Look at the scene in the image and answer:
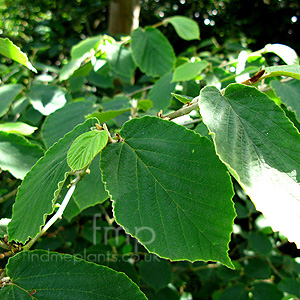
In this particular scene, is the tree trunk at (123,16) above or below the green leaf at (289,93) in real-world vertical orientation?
below

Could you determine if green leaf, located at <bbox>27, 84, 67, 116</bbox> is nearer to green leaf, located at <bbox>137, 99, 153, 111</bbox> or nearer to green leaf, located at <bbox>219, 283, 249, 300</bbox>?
green leaf, located at <bbox>137, 99, 153, 111</bbox>

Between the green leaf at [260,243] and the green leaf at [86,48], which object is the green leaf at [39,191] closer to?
the green leaf at [86,48]

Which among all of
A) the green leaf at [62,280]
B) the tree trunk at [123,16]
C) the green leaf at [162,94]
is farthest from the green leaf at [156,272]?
the tree trunk at [123,16]

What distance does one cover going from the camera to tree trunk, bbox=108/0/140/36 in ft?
8.12

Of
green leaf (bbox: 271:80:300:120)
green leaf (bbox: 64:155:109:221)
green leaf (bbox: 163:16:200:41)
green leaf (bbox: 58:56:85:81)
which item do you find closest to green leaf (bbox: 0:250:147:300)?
green leaf (bbox: 64:155:109:221)

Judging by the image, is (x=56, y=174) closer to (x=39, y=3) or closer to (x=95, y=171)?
(x=95, y=171)

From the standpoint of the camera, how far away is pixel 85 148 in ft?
1.71

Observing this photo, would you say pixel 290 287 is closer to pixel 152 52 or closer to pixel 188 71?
pixel 188 71

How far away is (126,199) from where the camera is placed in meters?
0.50

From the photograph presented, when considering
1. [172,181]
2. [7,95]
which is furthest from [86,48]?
[172,181]

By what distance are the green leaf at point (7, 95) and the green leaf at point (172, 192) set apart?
75cm

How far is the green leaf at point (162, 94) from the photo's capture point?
1193mm

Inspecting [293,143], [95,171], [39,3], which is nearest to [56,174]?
[95,171]

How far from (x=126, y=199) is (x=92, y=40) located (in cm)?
102
